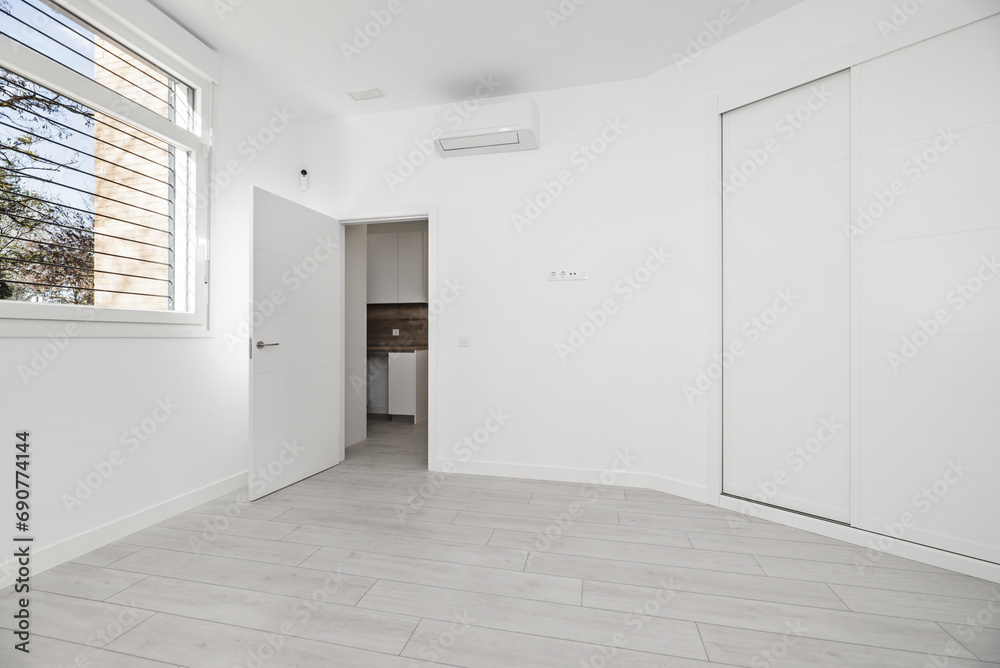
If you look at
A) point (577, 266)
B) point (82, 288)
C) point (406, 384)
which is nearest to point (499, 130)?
point (577, 266)

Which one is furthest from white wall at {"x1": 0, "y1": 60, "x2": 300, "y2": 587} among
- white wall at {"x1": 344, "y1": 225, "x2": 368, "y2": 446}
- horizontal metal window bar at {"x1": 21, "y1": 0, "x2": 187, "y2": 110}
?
white wall at {"x1": 344, "y1": 225, "x2": 368, "y2": 446}

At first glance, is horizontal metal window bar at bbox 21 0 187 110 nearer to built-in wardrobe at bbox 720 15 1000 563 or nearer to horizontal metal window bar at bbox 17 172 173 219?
horizontal metal window bar at bbox 17 172 173 219

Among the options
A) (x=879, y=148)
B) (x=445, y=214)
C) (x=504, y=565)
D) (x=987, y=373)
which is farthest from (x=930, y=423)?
(x=445, y=214)

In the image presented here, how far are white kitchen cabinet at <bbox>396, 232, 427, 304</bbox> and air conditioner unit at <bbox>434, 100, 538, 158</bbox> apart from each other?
2.48 m

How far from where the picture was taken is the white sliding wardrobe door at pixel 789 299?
2.43m

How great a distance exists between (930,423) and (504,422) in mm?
2376

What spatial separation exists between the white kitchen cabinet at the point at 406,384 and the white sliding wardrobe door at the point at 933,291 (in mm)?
4321

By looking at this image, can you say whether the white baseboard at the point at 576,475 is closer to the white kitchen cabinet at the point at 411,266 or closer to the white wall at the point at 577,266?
the white wall at the point at 577,266

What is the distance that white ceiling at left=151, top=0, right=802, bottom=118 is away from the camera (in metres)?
2.55

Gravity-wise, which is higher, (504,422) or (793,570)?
(504,422)

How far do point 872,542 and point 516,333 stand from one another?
90.6 inches

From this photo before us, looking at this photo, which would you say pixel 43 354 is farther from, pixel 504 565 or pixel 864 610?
pixel 864 610

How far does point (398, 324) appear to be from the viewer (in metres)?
6.09

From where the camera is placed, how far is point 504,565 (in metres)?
2.09
